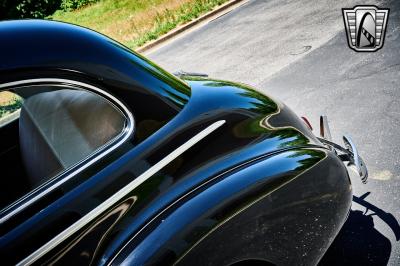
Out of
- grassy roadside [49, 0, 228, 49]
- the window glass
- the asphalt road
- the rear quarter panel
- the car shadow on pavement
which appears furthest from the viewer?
grassy roadside [49, 0, 228, 49]

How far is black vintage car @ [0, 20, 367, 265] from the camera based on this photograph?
165 cm

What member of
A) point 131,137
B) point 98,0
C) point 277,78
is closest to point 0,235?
point 131,137

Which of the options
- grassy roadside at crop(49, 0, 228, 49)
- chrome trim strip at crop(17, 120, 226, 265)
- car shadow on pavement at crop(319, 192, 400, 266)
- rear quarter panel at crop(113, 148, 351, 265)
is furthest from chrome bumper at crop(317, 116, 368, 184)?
grassy roadside at crop(49, 0, 228, 49)

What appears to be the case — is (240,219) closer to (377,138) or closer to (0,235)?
(0,235)

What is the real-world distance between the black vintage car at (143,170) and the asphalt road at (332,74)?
80 cm

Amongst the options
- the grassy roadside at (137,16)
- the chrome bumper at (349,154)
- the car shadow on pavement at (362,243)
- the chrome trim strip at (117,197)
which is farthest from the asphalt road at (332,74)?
the chrome trim strip at (117,197)

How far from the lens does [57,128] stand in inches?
81.1

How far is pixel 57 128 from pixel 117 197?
1.84ft

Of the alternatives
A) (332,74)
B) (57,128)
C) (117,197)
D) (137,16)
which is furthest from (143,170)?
(137,16)

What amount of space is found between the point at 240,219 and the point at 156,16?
40.7 ft

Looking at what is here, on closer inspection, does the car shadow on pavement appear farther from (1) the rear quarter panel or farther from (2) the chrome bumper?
(1) the rear quarter panel

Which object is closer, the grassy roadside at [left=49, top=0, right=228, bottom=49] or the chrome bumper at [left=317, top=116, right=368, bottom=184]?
the chrome bumper at [left=317, top=116, right=368, bottom=184]

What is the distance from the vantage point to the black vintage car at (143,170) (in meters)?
1.65

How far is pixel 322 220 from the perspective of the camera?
7.54 feet
